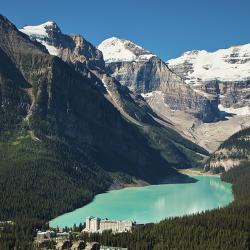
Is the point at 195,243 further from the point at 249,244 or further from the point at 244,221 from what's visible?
the point at 244,221

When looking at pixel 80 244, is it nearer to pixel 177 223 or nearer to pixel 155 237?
pixel 155 237

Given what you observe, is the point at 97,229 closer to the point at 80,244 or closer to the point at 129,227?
the point at 129,227

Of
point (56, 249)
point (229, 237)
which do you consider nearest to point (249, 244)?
point (229, 237)

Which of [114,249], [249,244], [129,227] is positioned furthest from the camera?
[129,227]

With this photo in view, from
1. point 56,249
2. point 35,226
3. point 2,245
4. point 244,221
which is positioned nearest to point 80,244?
point 56,249

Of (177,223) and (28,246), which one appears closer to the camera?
(28,246)

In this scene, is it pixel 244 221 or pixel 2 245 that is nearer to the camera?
pixel 2 245

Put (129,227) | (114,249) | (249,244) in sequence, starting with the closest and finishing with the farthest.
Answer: (114,249) < (249,244) < (129,227)
